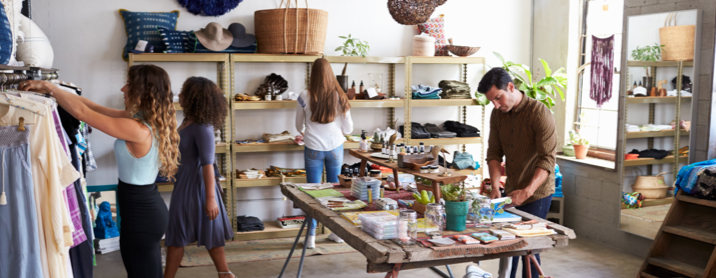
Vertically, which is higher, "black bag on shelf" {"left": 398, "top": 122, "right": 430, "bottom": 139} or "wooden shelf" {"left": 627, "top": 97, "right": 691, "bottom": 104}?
"wooden shelf" {"left": 627, "top": 97, "right": 691, "bottom": 104}

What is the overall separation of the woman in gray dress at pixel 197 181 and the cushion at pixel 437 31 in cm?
309

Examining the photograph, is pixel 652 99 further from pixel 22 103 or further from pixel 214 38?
pixel 22 103

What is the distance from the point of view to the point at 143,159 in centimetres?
292

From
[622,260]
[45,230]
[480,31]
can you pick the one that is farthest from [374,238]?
[480,31]

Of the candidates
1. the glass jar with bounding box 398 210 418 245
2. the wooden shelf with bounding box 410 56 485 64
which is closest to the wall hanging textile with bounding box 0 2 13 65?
the glass jar with bounding box 398 210 418 245

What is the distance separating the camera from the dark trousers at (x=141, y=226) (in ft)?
9.70

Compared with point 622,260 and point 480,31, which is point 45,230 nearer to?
point 622,260

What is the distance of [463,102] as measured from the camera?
6.34 m

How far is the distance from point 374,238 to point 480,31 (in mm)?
4467

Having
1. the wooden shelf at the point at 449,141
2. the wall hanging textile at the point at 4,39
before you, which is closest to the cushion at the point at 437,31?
the wooden shelf at the point at 449,141

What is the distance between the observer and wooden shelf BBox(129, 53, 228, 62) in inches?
208

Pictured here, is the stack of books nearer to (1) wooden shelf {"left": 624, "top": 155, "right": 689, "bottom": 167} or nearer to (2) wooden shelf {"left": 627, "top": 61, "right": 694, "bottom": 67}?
(1) wooden shelf {"left": 624, "top": 155, "right": 689, "bottom": 167}

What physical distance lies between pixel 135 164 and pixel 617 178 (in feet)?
14.4

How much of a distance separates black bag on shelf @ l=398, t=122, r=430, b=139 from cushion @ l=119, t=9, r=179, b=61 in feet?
8.65
